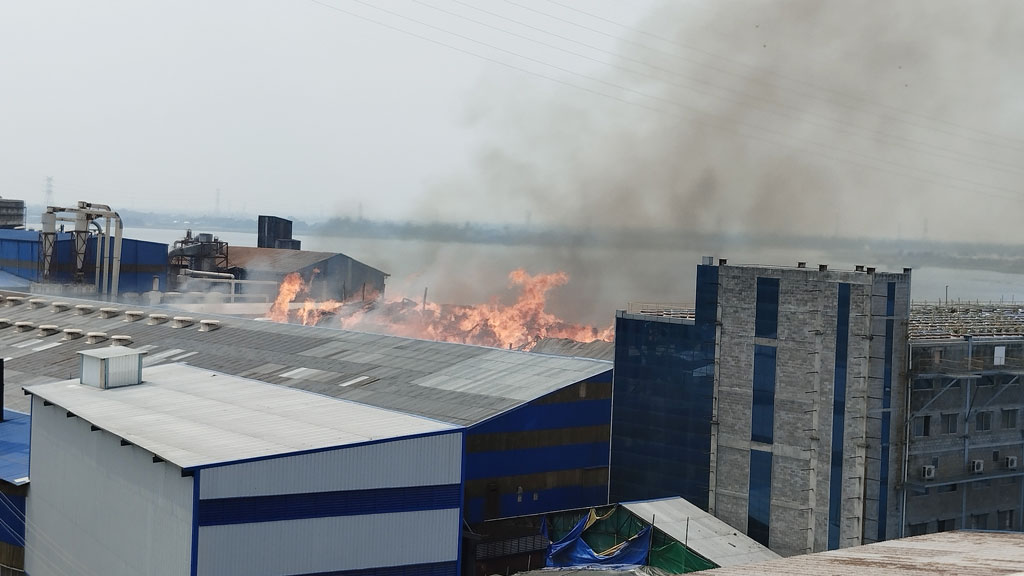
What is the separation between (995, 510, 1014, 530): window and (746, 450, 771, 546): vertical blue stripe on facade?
34.0ft

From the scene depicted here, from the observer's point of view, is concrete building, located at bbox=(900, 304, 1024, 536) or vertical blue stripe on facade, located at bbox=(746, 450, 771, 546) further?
concrete building, located at bbox=(900, 304, 1024, 536)

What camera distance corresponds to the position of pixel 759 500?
3531 centimetres

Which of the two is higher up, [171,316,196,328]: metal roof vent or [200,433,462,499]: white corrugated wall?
[171,316,196,328]: metal roof vent

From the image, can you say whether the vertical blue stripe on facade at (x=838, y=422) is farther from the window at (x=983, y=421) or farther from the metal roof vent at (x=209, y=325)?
the metal roof vent at (x=209, y=325)

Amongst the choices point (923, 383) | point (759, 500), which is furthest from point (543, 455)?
point (923, 383)

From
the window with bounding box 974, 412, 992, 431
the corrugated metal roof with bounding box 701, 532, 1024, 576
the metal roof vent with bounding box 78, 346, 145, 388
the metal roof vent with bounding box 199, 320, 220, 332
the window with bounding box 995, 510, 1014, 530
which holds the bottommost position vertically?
the window with bounding box 995, 510, 1014, 530

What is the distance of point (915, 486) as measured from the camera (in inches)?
1377

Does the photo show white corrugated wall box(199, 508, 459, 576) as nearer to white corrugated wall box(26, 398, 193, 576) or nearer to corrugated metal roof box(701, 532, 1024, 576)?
white corrugated wall box(26, 398, 193, 576)

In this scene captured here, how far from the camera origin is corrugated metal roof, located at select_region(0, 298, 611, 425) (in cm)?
3769

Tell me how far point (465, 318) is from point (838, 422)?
49.9m

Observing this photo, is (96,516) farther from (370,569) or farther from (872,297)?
(872,297)

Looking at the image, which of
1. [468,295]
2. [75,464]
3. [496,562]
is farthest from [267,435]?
[468,295]

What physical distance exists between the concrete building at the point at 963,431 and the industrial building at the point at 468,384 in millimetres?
11052

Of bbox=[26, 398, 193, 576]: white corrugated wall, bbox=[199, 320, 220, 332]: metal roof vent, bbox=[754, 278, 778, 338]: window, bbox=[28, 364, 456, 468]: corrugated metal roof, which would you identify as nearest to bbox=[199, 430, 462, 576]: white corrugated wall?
bbox=[28, 364, 456, 468]: corrugated metal roof
